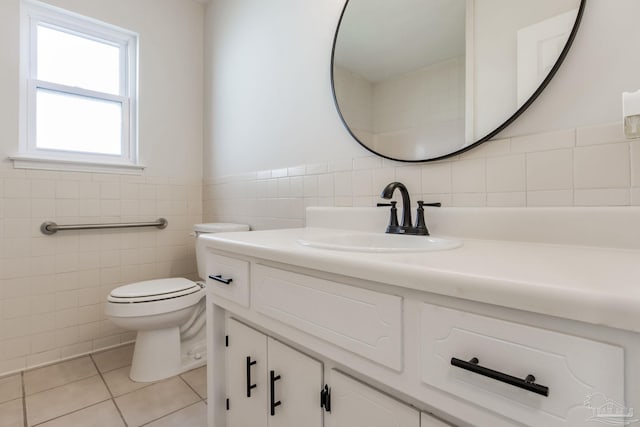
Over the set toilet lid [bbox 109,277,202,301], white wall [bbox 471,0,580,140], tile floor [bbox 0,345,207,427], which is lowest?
Result: tile floor [bbox 0,345,207,427]

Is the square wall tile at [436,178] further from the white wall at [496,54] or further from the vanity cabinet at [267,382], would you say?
the vanity cabinet at [267,382]

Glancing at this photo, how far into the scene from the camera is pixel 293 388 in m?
0.83

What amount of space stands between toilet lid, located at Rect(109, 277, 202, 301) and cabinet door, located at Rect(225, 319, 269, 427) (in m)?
0.71

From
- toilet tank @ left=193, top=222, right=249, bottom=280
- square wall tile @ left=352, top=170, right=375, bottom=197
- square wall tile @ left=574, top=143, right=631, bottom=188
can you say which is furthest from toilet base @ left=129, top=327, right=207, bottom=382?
square wall tile @ left=574, top=143, right=631, bottom=188

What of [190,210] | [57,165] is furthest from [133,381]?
[57,165]

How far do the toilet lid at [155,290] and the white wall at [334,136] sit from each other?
1.69 feet

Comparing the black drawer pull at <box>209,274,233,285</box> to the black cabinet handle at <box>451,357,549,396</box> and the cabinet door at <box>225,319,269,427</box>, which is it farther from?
the black cabinet handle at <box>451,357,549,396</box>

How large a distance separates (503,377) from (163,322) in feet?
5.27

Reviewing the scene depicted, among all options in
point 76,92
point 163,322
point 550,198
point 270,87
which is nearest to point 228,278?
point 163,322

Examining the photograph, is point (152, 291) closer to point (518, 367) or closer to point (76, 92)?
point (76, 92)

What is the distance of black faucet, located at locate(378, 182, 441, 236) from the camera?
1005mm

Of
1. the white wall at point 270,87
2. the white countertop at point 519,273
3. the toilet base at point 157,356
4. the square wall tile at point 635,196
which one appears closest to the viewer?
the white countertop at point 519,273

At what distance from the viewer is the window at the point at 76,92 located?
5.94 feet

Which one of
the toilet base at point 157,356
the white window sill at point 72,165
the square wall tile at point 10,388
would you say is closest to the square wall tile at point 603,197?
the toilet base at point 157,356
